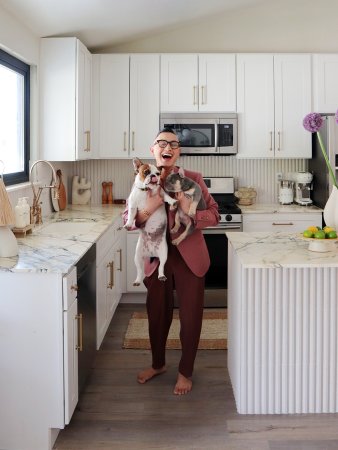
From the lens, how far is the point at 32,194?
13.1ft

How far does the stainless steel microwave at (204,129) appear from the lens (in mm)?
4836

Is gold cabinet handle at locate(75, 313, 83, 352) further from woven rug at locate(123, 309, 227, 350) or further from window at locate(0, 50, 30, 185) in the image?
window at locate(0, 50, 30, 185)

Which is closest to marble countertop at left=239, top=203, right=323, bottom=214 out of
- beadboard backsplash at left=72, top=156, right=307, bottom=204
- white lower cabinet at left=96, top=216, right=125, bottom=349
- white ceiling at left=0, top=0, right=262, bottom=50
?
beadboard backsplash at left=72, top=156, right=307, bottom=204

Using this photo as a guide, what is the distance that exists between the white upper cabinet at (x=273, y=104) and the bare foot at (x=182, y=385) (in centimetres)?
247

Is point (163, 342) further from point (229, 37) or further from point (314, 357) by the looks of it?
point (229, 37)

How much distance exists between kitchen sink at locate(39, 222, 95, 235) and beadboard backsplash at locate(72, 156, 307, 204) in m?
1.48

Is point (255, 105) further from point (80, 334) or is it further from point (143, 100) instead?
point (80, 334)

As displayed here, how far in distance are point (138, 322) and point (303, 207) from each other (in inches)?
72.0

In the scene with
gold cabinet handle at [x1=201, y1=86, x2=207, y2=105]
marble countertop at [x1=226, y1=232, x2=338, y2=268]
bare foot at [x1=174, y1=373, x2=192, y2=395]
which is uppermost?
gold cabinet handle at [x1=201, y1=86, x2=207, y2=105]

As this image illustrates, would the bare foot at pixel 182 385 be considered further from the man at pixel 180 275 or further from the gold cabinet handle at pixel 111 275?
the gold cabinet handle at pixel 111 275

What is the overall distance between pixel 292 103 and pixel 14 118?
7.97 feet

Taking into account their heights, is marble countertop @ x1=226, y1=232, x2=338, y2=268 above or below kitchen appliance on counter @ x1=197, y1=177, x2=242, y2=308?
above

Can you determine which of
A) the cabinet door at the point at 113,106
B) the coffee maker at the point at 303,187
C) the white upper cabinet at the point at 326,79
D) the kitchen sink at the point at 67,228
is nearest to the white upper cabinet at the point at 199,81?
the cabinet door at the point at 113,106

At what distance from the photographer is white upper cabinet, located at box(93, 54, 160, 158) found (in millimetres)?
4848
